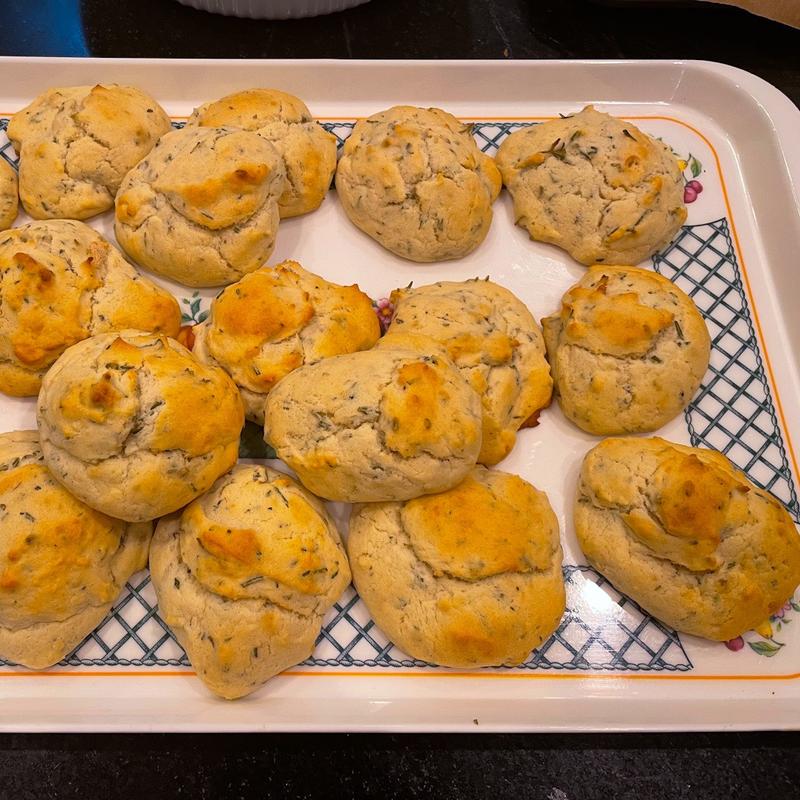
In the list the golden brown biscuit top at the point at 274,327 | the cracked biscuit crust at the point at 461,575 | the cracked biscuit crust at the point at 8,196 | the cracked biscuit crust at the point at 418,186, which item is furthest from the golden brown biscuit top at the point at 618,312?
the cracked biscuit crust at the point at 8,196

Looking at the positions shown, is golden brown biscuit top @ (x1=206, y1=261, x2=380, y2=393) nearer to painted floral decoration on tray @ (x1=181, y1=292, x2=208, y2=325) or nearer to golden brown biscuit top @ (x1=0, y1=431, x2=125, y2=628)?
painted floral decoration on tray @ (x1=181, y1=292, x2=208, y2=325)

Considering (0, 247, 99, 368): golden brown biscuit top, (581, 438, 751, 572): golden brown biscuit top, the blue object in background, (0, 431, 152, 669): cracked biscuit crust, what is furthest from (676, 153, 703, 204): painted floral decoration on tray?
the blue object in background

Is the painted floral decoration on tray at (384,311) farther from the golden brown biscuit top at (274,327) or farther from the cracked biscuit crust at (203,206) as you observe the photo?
the cracked biscuit crust at (203,206)

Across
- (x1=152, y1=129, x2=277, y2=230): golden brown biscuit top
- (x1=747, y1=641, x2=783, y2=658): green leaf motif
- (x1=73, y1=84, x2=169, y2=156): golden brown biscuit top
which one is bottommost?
(x1=747, y1=641, x2=783, y2=658): green leaf motif

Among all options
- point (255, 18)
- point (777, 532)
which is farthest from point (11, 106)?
point (777, 532)

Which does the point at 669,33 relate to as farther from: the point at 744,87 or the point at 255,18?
the point at 255,18

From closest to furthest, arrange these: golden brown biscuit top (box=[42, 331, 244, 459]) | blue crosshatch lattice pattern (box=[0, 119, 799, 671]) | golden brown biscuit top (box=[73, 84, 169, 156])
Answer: golden brown biscuit top (box=[42, 331, 244, 459]) < blue crosshatch lattice pattern (box=[0, 119, 799, 671]) < golden brown biscuit top (box=[73, 84, 169, 156])
